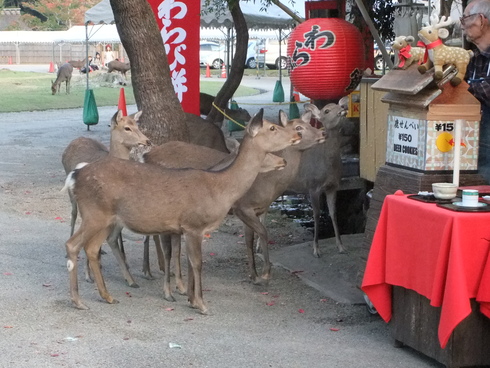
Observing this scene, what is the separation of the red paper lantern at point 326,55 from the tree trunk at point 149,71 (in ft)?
4.95

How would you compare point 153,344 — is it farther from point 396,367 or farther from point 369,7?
point 369,7

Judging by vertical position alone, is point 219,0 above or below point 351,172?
above

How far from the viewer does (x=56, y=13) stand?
192ft

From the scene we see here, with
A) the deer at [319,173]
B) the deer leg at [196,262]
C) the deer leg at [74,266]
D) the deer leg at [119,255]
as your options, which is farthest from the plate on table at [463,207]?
the deer at [319,173]

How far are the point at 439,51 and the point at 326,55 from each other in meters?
3.98

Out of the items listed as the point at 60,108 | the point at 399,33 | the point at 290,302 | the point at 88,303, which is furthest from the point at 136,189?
the point at 60,108

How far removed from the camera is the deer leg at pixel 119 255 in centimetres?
763

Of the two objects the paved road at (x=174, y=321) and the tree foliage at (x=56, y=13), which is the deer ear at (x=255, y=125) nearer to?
the paved road at (x=174, y=321)

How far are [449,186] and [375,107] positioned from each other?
11.8 feet

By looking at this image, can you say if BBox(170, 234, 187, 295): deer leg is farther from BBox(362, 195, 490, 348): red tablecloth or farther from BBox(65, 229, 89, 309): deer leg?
BBox(362, 195, 490, 348): red tablecloth

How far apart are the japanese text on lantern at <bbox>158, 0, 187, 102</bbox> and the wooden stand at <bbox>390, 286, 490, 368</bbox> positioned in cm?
634

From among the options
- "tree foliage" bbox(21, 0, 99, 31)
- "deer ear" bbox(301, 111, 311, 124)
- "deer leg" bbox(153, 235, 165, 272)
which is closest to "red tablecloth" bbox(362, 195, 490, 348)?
"deer leg" bbox(153, 235, 165, 272)

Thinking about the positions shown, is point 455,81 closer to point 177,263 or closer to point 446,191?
point 446,191

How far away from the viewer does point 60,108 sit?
27062mm
